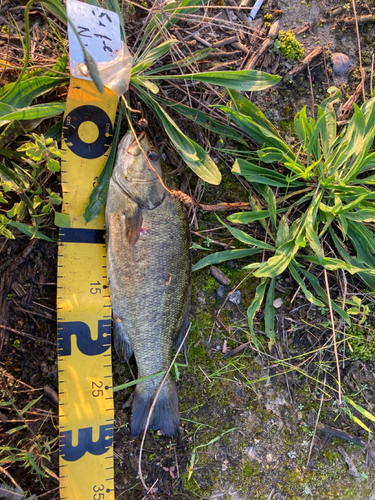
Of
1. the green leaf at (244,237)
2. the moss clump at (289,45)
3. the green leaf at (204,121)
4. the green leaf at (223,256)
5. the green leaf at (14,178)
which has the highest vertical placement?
the moss clump at (289,45)

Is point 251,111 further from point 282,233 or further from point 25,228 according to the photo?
point 25,228

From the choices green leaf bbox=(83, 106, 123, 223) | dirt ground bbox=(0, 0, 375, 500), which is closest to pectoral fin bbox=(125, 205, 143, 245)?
green leaf bbox=(83, 106, 123, 223)

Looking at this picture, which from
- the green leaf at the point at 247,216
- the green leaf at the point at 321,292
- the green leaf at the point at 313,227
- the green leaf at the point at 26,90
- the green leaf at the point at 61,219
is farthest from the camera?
the green leaf at the point at 321,292

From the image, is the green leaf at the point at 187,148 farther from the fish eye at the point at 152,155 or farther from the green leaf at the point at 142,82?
the fish eye at the point at 152,155

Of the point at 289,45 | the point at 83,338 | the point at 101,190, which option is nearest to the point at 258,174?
the point at 289,45

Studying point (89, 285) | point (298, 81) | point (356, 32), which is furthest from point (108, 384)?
point (356, 32)

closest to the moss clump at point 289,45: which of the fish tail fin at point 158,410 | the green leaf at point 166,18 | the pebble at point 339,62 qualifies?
the pebble at point 339,62

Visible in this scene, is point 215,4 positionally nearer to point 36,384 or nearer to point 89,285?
point 89,285

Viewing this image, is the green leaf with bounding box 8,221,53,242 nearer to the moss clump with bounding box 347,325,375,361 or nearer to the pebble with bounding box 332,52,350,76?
the moss clump with bounding box 347,325,375,361
